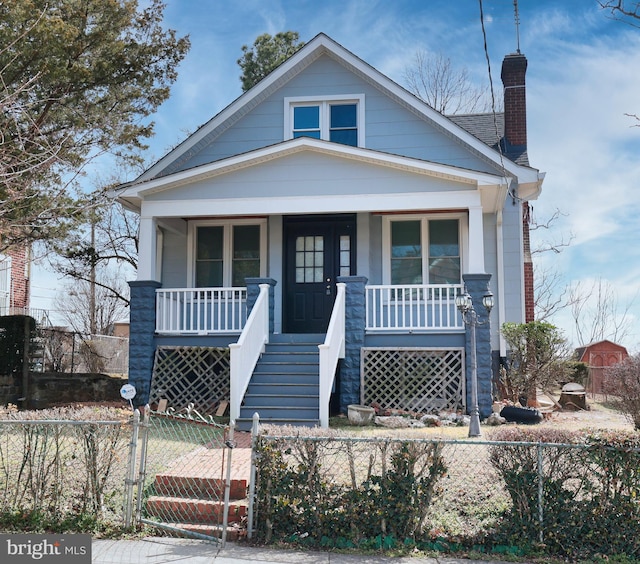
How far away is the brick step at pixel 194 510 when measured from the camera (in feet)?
20.9

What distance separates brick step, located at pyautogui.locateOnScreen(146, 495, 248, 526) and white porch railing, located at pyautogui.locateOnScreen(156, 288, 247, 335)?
21.0ft

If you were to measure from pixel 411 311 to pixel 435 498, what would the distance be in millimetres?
6505

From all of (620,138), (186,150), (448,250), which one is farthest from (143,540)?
(620,138)

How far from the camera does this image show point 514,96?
16.8 meters

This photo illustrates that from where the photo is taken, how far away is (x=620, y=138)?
17375 millimetres

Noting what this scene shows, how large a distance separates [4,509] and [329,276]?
8828 millimetres

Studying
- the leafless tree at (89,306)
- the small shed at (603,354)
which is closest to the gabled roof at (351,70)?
the small shed at (603,354)

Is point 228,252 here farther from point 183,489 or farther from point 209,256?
point 183,489

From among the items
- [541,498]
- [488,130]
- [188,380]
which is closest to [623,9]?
[541,498]

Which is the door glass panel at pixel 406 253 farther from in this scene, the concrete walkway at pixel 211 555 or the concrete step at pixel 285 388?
the concrete walkway at pixel 211 555

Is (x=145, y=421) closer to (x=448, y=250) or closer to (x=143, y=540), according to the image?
(x=143, y=540)

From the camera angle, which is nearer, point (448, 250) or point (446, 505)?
point (446, 505)

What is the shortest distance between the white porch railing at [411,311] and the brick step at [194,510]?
638 centimetres

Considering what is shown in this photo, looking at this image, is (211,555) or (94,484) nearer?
(211,555)
